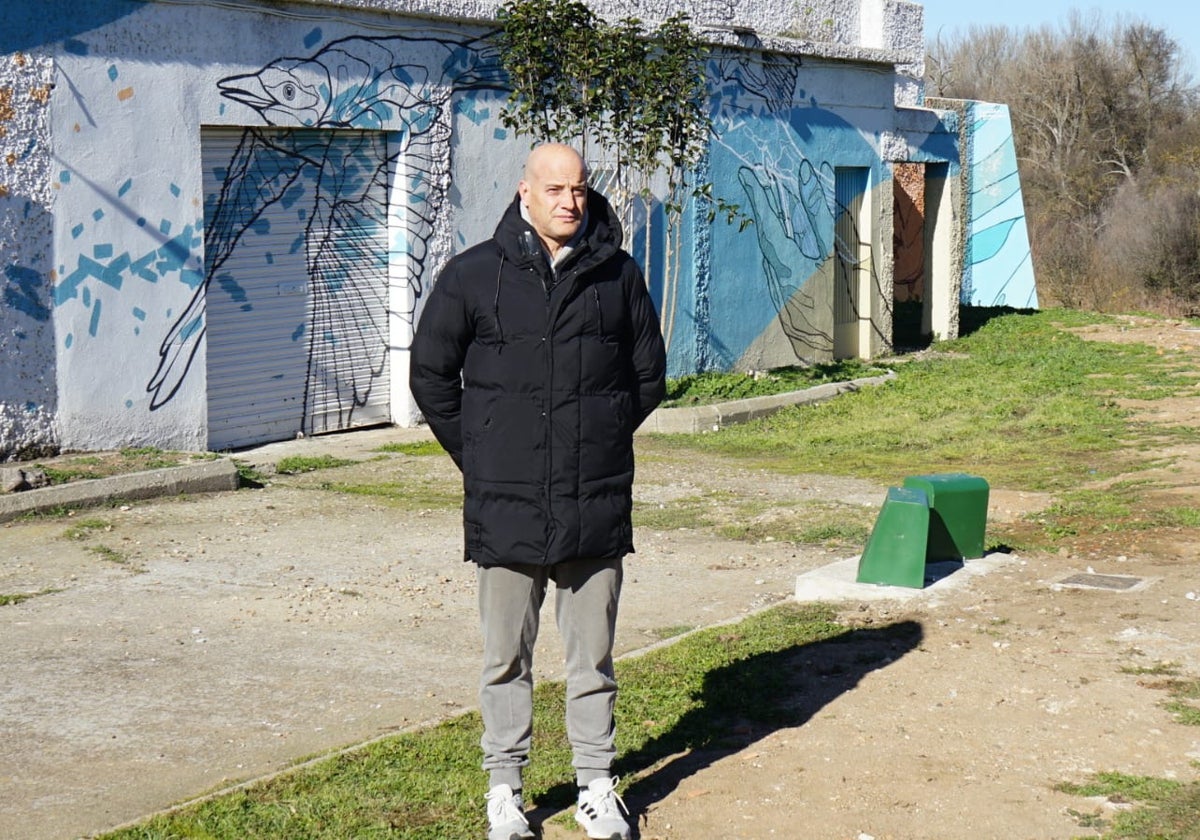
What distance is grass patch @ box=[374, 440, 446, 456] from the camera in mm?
12617

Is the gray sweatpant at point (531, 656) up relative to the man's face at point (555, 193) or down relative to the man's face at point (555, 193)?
down

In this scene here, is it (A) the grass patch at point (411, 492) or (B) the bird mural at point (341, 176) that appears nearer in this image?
(A) the grass patch at point (411, 492)

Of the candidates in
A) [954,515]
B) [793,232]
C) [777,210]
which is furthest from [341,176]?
[954,515]

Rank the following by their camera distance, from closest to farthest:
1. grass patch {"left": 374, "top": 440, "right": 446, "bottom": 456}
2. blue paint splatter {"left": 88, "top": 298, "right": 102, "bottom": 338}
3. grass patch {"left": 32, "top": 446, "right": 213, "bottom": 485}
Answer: grass patch {"left": 32, "top": 446, "right": 213, "bottom": 485} → blue paint splatter {"left": 88, "top": 298, "right": 102, "bottom": 338} → grass patch {"left": 374, "top": 440, "right": 446, "bottom": 456}

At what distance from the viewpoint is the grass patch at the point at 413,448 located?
41.4 feet

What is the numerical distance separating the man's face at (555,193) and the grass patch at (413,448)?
8.10 meters

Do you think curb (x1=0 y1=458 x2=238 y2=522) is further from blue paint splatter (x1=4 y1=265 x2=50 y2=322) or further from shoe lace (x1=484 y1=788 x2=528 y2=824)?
shoe lace (x1=484 y1=788 x2=528 y2=824)

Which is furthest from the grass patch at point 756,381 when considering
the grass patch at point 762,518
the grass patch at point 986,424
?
the grass patch at point 762,518

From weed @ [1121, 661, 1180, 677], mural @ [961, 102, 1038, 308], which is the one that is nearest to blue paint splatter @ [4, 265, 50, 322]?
weed @ [1121, 661, 1180, 677]

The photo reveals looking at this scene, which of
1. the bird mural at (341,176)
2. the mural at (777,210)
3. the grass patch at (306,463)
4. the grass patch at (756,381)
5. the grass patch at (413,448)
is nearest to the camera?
the grass patch at (306,463)

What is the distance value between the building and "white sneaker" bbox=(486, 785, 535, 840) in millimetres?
7315

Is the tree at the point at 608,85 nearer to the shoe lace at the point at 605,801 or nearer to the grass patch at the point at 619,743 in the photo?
the grass patch at the point at 619,743

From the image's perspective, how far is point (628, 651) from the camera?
6812 mm

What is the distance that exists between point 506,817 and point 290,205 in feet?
29.8
